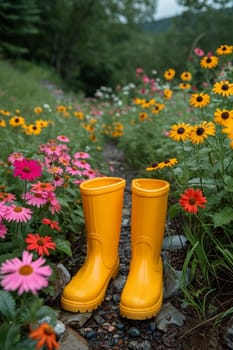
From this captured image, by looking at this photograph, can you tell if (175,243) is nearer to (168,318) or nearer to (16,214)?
(168,318)

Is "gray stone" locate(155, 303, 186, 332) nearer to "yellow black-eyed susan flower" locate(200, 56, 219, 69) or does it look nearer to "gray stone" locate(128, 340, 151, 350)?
"gray stone" locate(128, 340, 151, 350)

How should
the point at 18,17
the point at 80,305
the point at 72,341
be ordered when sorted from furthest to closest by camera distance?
the point at 18,17, the point at 80,305, the point at 72,341

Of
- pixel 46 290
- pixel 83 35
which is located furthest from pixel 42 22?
pixel 46 290

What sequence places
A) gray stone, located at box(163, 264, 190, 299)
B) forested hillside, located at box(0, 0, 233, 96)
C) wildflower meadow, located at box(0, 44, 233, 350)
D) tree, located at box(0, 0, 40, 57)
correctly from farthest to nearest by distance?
forested hillside, located at box(0, 0, 233, 96) → tree, located at box(0, 0, 40, 57) → gray stone, located at box(163, 264, 190, 299) → wildflower meadow, located at box(0, 44, 233, 350)

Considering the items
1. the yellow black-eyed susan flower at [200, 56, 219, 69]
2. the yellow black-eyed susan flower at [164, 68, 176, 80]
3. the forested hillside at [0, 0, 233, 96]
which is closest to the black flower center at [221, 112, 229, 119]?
the yellow black-eyed susan flower at [200, 56, 219, 69]

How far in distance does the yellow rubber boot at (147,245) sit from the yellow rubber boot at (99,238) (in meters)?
0.08

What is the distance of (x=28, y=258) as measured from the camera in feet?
2.54

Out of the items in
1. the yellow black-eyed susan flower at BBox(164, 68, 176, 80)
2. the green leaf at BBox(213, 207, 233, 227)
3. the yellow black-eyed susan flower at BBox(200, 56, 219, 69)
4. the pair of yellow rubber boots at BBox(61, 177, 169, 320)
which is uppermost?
the yellow black-eyed susan flower at BBox(200, 56, 219, 69)

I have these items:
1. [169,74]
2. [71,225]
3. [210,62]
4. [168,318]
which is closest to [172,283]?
[168,318]

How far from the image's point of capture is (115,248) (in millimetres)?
1335

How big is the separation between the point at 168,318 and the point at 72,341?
31cm

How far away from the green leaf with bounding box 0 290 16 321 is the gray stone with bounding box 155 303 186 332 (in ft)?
1.48

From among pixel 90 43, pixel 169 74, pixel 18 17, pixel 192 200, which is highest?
pixel 18 17

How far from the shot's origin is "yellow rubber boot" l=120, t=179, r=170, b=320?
115 cm
